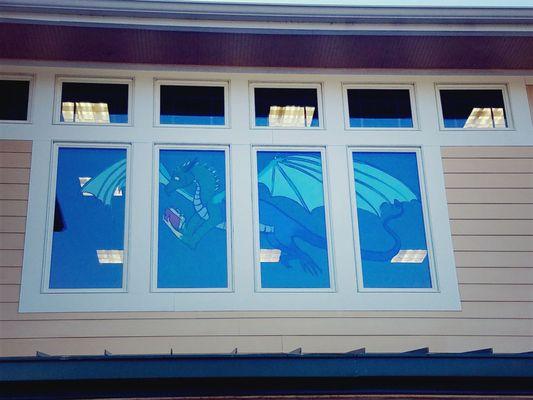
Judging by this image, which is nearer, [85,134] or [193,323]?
[193,323]

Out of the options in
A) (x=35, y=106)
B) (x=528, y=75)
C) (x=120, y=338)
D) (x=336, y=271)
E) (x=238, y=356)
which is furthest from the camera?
(x=528, y=75)

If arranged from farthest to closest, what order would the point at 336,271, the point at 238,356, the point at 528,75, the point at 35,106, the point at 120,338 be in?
the point at 528,75, the point at 35,106, the point at 336,271, the point at 120,338, the point at 238,356

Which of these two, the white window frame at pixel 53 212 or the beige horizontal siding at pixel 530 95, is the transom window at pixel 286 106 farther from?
the beige horizontal siding at pixel 530 95

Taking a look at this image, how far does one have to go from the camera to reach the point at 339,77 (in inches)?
297

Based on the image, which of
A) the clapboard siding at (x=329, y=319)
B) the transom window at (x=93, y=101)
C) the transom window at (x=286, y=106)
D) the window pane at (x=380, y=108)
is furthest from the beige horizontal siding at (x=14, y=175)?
the window pane at (x=380, y=108)

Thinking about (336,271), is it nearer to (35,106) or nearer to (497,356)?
(497,356)

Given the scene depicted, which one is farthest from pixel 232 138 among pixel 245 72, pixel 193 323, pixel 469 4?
pixel 469 4

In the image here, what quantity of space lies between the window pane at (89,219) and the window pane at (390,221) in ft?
7.32

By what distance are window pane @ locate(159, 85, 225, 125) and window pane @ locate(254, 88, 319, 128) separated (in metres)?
0.39

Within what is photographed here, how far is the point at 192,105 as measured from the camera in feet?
24.3

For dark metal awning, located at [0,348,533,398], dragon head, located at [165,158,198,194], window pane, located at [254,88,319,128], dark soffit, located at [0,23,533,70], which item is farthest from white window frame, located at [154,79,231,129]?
dark metal awning, located at [0,348,533,398]

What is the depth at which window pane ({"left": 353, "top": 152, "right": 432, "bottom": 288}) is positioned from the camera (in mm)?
6754

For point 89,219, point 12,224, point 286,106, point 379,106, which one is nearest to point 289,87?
point 286,106

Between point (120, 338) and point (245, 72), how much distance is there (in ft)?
9.52
